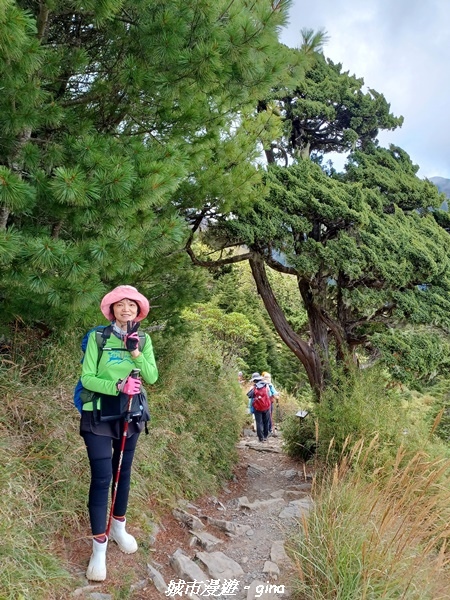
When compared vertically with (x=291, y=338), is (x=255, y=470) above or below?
below

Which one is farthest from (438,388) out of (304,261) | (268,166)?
(268,166)

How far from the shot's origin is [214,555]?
3.59 meters

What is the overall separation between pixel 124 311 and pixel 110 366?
1.18ft

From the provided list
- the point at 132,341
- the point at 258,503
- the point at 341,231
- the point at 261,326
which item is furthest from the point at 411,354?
the point at 261,326

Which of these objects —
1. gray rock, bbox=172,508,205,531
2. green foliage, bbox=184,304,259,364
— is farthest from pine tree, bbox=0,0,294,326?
green foliage, bbox=184,304,259,364

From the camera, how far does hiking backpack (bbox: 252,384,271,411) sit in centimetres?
939

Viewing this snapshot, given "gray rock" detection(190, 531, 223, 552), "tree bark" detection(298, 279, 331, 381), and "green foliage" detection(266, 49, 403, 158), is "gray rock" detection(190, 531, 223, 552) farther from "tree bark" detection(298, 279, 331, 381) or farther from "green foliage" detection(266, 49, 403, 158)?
"green foliage" detection(266, 49, 403, 158)

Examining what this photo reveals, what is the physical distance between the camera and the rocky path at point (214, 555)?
296cm

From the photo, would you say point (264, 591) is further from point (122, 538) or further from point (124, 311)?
point (124, 311)

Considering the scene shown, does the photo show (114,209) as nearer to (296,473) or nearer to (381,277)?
(381,277)

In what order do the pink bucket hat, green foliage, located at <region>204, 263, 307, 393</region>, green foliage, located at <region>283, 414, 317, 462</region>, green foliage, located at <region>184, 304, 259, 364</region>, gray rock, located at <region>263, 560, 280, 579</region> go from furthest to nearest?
green foliage, located at <region>204, 263, 307, 393</region>, green foliage, located at <region>184, 304, 259, 364</region>, green foliage, located at <region>283, 414, 317, 462</region>, gray rock, located at <region>263, 560, 280, 579</region>, the pink bucket hat

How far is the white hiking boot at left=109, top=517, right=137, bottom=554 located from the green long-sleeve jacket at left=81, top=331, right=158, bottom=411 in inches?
39.4

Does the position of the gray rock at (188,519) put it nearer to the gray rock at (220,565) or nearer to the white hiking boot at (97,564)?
the gray rock at (220,565)

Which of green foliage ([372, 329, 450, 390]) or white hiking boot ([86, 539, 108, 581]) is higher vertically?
green foliage ([372, 329, 450, 390])
